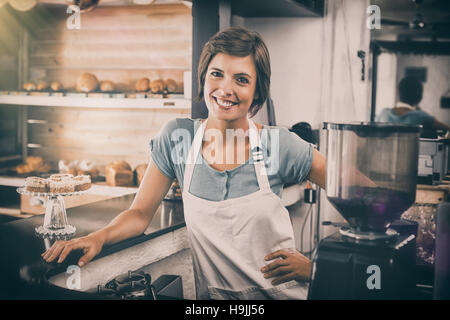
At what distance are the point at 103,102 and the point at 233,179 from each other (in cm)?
176

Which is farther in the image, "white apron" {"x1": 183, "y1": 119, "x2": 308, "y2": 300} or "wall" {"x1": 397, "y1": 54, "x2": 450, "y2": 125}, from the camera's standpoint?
"wall" {"x1": 397, "y1": 54, "x2": 450, "y2": 125}

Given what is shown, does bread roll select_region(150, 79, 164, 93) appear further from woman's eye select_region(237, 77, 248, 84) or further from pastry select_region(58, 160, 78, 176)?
woman's eye select_region(237, 77, 248, 84)

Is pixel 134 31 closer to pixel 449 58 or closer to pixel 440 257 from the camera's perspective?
pixel 440 257

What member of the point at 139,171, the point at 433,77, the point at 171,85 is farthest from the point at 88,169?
Result: the point at 433,77

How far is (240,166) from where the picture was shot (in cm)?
136

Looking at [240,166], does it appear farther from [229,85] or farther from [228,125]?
[229,85]

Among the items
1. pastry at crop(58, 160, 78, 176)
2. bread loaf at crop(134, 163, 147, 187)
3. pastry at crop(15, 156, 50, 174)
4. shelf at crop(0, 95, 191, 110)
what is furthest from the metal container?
pastry at crop(15, 156, 50, 174)

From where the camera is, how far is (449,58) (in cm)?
552

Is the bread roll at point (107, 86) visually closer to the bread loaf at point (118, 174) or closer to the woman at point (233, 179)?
the bread loaf at point (118, 174)

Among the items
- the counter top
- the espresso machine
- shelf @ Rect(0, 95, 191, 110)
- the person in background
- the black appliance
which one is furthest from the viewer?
the person in background

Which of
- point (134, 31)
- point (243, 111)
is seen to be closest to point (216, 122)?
point (243, 111)

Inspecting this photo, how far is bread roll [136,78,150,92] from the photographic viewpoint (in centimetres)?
287

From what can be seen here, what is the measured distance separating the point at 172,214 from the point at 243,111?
549 mm

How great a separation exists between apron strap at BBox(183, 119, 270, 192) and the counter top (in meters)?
0.22
